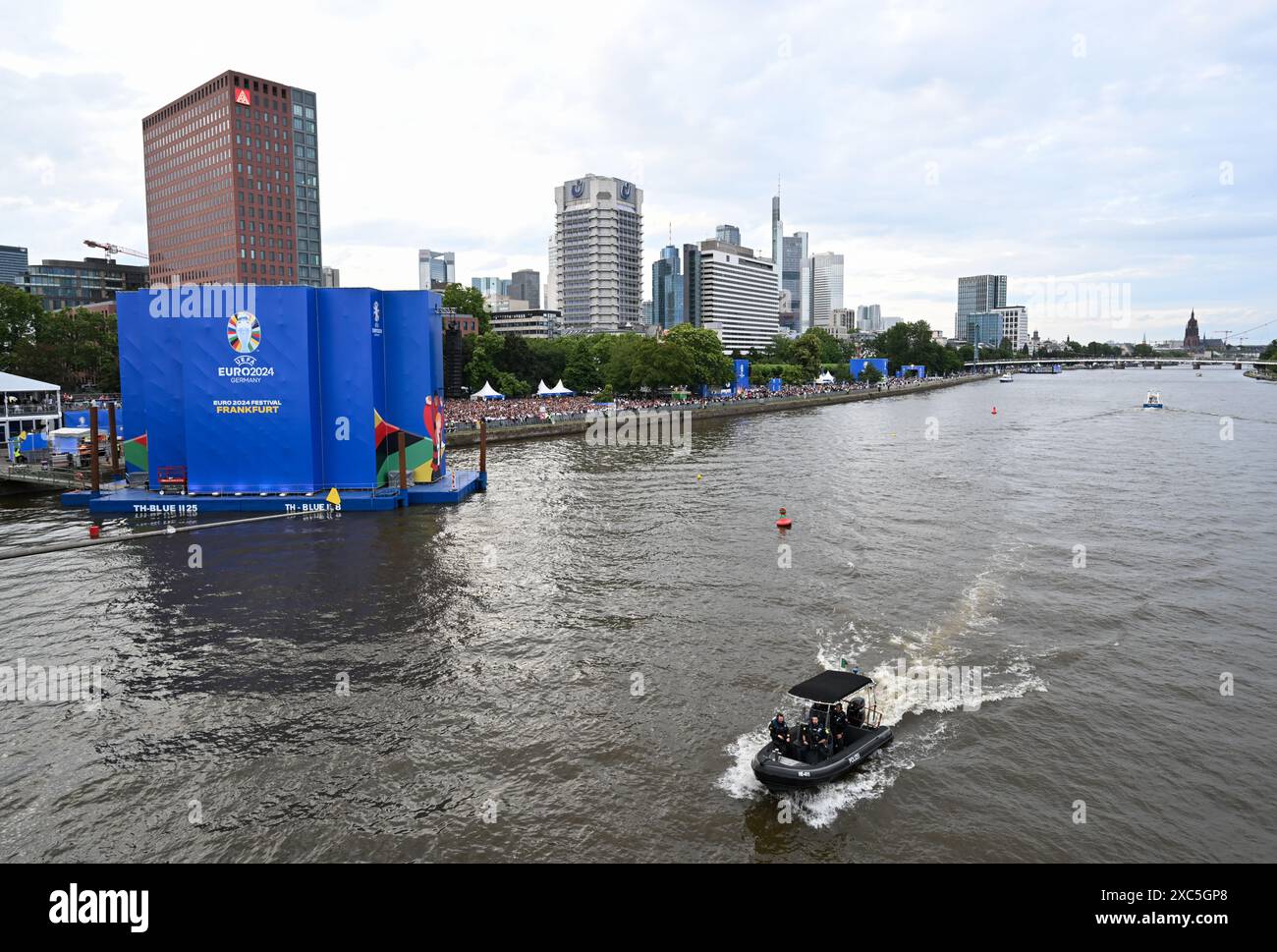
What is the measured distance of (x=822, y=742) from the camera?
52.1 feet

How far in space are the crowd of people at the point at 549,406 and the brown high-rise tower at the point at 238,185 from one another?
88478mm

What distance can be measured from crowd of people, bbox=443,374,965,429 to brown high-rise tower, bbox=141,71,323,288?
3483 inches

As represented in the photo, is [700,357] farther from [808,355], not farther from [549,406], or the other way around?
[808,355]

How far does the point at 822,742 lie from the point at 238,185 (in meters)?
171

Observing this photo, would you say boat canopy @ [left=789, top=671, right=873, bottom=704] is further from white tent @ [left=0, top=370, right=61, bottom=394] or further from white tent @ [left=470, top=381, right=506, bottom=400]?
white tent @ [left=470, top=381, right=506, bottom=400]

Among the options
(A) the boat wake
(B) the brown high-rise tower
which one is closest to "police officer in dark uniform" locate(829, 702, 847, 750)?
(A) the boat wake

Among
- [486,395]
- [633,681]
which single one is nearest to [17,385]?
[486,395]

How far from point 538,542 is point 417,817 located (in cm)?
2068

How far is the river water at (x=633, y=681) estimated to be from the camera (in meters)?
14.5

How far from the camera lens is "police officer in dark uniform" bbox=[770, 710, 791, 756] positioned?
15.8 m

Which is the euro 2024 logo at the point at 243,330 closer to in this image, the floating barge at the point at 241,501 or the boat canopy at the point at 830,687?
the floating barge at the point at 241,501
